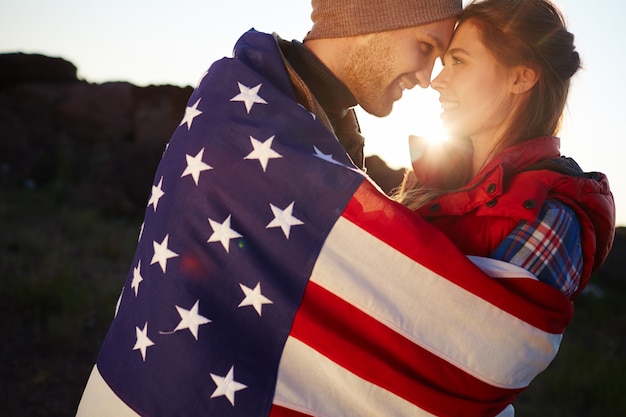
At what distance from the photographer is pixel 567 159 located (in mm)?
2199

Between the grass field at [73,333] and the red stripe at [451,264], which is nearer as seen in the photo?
the red stripe at [451,264]

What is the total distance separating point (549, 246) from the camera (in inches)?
73.0

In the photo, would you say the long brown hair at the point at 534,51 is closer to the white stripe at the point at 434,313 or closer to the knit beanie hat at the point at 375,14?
the knit beanie hat at the point at 375,14

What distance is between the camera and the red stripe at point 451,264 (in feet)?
5.98

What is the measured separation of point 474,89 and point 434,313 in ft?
3.29

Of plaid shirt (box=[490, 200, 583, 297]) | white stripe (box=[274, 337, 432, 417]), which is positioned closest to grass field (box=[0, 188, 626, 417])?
white stripe (box=[274, 337, 432, 417])

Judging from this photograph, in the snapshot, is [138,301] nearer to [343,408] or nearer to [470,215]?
[343,408]

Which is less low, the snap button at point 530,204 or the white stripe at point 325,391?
the snap button at point 530,204

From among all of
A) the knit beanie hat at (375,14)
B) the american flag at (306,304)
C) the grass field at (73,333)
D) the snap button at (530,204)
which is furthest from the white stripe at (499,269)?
the grass field at (73,333)

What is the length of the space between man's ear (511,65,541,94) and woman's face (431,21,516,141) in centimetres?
2

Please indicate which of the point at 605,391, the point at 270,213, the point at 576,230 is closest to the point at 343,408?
the point at 270,213

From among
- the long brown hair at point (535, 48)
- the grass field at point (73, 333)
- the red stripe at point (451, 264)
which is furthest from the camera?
the grass field at point (73, 333)

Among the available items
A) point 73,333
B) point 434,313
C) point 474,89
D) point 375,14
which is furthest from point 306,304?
point 73,333

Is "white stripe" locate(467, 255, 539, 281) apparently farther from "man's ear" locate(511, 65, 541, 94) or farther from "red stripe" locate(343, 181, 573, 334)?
"man's ear" locate(511, 65, 541, 94)
